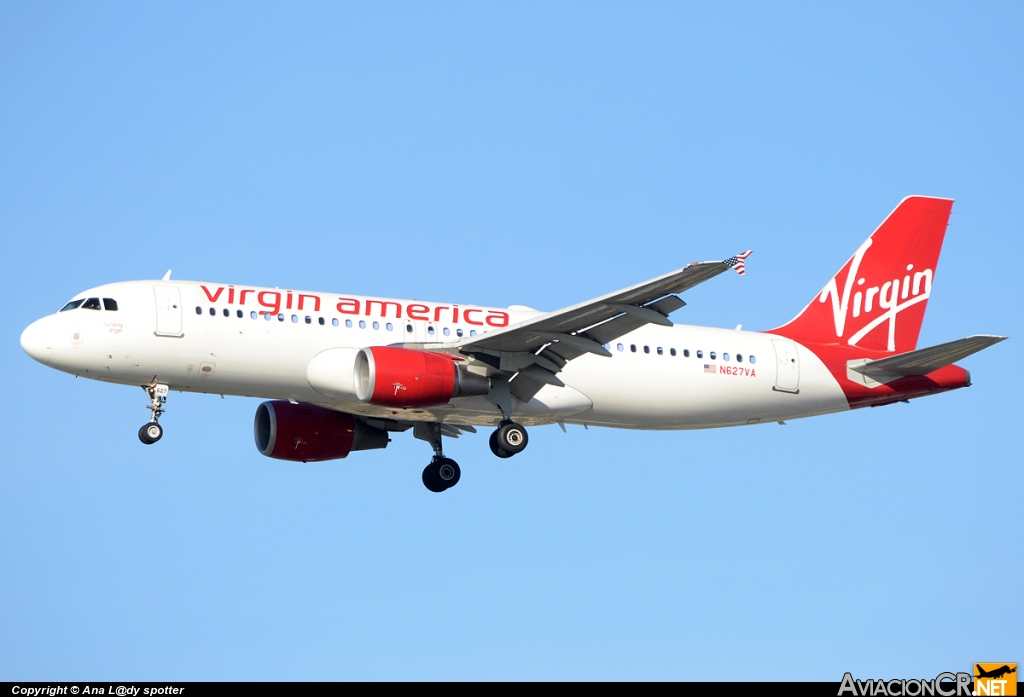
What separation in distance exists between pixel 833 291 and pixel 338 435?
49.3 feet

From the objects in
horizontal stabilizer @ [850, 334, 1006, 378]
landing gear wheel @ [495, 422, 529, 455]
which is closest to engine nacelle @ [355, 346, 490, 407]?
landing gear wheel @ [495, 422, 529, 455]

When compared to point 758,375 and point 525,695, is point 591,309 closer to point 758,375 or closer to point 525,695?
point 758,375

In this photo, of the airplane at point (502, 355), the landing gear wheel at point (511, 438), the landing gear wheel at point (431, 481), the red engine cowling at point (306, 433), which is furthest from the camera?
the landing gear wheel at point (431, 481)

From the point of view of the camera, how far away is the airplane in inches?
1390

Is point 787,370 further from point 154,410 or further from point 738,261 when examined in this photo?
point 154,410

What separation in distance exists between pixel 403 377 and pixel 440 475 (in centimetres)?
608

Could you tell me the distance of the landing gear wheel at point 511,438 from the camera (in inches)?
1469

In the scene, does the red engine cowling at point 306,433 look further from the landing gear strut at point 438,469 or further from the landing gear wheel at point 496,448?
the landing gear wheel at point 496,448

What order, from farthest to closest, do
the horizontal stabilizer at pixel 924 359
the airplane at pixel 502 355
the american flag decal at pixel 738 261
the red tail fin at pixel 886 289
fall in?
the red tail fin at pixel 886 289, the horizontal stabilizer at pixel 924 359, the airplane at pixel 502 355, the american flag decal at pixel 738 261

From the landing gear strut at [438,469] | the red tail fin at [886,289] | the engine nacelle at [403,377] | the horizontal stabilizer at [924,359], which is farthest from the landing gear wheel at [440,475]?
the horizontal stabilizer at [924,359]

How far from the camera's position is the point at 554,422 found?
1538 inches

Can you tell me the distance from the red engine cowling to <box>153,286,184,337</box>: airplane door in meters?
5.44

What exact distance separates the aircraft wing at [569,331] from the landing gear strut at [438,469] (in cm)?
392

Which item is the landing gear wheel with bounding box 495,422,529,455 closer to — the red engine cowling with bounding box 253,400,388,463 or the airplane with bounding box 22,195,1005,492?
the airplane with bounding box 22,195,1005,492
